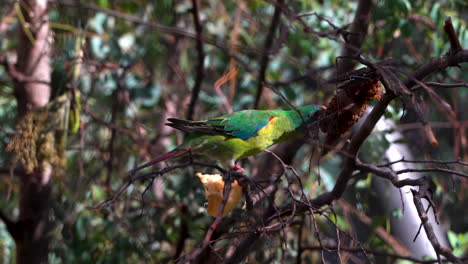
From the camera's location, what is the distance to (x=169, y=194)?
3.68 meters

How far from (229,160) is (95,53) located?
208cm

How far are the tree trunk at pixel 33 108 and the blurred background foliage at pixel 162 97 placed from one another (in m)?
0.10

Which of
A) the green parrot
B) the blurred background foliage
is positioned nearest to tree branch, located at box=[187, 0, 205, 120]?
the blurred background foliage

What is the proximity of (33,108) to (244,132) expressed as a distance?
121 cm

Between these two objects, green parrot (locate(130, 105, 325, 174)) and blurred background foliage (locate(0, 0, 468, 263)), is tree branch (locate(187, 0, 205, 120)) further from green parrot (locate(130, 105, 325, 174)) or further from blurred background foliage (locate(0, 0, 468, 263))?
green parrot (locate(130, 105, 325, 174))

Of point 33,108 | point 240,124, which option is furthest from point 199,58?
point 33,108

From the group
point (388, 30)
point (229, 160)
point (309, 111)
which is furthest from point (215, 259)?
point (388, 30)

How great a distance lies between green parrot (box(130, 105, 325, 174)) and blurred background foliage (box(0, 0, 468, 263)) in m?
0.24

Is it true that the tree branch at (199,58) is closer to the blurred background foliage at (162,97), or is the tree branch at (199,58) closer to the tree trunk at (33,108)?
the blurred background foliage at (162,97)

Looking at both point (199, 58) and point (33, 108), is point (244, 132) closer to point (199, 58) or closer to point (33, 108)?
point (199, 58)

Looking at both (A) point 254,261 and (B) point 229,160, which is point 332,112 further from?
(A) point 254,261

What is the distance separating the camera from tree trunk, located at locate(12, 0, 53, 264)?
2971 mm

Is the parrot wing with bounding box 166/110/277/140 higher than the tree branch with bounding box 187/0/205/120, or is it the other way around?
the tree branch with bounding box 187/0/205/120

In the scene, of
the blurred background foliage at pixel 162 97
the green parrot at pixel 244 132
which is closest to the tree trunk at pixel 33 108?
the blurred background foliage at pixel 162 97
